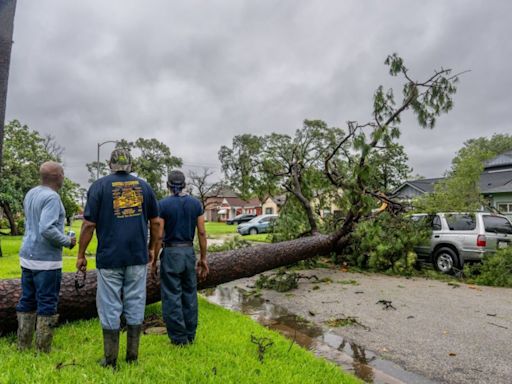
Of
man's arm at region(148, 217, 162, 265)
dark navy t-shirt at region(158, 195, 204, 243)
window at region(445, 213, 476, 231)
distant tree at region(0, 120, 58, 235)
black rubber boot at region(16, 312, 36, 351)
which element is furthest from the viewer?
distant tree at region(0, 120, 58, 235)

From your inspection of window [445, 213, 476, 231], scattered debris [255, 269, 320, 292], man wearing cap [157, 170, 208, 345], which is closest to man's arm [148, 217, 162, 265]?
man wearing cap [157, 170, 208, 345]

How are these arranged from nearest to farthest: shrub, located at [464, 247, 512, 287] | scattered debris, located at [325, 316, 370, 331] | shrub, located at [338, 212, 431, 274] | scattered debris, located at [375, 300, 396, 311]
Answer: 1. scattered debris, located at [325, 316, 370, 331]
2. scattered debris, located at [375, 300, 396, 311]
3. shrub, located at [464, 247, 512, 287]
4. shrub, located at [338, 212, 431, 274]

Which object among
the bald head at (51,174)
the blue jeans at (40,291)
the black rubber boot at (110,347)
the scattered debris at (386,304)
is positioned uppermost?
the bald head at (51,174)

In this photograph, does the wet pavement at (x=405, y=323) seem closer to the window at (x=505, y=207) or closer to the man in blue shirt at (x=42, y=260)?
the man in blue shirt at (x=42, y=260)

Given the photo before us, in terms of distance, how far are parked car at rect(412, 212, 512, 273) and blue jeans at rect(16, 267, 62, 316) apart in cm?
848

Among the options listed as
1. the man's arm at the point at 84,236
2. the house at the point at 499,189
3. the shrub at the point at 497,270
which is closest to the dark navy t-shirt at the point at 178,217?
the man's arm at the point at 84,236

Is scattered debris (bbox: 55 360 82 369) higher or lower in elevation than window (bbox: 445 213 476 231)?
lower

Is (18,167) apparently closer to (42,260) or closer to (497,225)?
(42,260)

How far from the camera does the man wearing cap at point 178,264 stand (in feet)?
12.0

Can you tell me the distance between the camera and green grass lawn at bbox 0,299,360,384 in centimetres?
287

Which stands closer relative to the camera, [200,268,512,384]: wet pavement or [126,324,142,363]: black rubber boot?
[126,324,142,363]: black rubber boot

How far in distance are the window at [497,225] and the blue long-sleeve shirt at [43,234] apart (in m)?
8.75

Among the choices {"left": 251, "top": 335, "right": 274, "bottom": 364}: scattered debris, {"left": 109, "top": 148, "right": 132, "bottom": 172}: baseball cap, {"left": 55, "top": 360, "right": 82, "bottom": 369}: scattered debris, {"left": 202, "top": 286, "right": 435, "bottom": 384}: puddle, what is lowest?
{"left": 202, "top": 286, "right": 435, "bottom": 384}: puddle

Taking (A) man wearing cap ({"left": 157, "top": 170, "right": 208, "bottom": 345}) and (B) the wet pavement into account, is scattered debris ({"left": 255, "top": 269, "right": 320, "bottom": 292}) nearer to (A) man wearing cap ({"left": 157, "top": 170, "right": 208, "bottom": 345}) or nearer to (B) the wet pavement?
(B) the wet pavement
